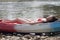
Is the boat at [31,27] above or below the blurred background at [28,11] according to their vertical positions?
below

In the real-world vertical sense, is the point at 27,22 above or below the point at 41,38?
above

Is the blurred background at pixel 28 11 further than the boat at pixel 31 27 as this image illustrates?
Yes

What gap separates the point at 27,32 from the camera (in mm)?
13133

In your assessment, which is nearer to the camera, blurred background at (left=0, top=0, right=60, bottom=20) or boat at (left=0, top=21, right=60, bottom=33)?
boat at (left=0, top=21, right=60, bottom=33)

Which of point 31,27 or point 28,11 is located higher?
point 28,11

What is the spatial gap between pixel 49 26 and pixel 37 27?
62cm

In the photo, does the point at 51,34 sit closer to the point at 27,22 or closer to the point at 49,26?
the point at 49,26

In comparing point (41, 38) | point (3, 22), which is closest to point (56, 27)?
point (41, 38)

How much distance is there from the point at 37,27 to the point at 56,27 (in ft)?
3.18

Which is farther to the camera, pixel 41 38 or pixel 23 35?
pixel 23 35

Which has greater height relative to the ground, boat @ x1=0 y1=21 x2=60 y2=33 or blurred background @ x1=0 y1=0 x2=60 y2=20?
blurred background @ x1=0 y1=0 x2=60 y2=20

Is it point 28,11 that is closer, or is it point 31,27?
point 31,27

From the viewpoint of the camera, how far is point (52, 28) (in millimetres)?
12906

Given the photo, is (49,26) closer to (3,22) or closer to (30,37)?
(30,37)
